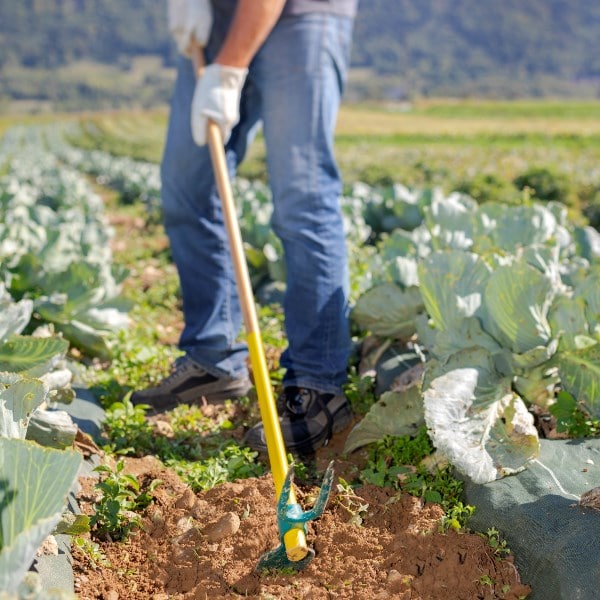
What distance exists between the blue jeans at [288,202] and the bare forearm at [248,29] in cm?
10

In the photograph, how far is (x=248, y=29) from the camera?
7.89ft

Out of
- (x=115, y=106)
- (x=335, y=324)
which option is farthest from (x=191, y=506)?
(x=115, y=106)

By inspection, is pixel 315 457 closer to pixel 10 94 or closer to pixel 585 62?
pixel 10 94

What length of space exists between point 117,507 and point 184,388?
3.05 ft

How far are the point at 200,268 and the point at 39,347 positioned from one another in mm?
774

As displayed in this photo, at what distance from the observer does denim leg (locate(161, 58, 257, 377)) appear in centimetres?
271

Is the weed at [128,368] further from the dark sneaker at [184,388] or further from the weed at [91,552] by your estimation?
the weed at [91,552]

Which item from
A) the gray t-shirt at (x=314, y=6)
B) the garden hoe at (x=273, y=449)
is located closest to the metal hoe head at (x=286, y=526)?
Answer: the garden hoe at (x=273, y=449)

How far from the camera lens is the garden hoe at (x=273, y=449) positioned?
1782 mm

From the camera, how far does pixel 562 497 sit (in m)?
1.85

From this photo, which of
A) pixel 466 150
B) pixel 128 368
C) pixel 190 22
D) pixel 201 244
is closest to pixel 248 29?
pixel 190 22

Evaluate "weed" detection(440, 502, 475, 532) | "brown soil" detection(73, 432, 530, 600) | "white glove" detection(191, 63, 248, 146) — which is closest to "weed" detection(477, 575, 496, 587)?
"brown soil" detection(73, 432, 530, 600)

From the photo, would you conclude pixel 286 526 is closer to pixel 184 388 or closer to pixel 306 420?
pixel 306 420

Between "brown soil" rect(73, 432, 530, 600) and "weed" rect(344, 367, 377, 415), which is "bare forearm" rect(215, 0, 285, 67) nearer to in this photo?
"weed" rect(344, 367, 377, 415)
